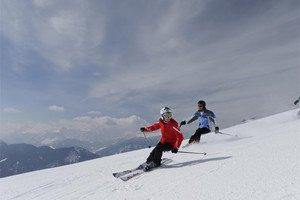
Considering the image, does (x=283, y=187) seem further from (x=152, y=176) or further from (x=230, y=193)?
(x=152, y=176)

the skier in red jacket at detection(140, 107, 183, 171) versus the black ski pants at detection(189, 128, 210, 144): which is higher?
the black ski pants at detection(189, 128, 210, 144)

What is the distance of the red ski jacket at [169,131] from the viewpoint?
11.8m

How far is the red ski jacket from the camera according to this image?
1179cm

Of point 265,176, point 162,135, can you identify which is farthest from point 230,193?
point 162,135

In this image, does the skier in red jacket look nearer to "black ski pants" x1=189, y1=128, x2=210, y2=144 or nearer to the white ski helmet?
the white ski helmet

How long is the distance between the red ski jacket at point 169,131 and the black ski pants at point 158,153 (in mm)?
183

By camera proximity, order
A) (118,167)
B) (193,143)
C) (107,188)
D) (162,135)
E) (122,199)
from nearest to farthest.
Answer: (122,199), (107,188), (162,135), (118,167), (193,143)

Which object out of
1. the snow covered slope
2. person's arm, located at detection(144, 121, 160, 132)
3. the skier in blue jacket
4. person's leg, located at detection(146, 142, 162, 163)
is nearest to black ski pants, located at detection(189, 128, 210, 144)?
the skier in blue jacket

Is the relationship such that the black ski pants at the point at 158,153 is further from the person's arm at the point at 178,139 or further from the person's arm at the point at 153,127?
the person's arm at the point at 153,127

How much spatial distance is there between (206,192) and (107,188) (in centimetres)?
352

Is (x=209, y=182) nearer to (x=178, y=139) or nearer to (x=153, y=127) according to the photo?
(x=178, y=139)

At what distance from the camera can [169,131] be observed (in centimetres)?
1189

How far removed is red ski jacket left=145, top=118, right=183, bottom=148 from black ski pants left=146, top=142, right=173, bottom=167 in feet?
0.60

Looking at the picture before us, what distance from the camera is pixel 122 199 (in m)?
7.25
